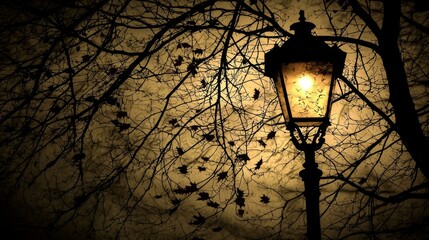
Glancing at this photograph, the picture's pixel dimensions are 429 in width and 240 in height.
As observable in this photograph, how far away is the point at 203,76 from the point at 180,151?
50.0 inches

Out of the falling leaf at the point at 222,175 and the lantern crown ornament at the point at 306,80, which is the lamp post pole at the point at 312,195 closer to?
the lantern crown ornament at the point at 306,80

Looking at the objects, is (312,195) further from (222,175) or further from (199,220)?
(199,220)

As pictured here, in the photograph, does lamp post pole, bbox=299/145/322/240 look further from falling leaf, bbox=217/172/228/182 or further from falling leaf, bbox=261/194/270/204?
falling leaf, bbox=261/194/270/204

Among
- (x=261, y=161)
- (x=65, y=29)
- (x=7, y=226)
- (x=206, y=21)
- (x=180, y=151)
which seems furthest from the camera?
(x=7, y=226)

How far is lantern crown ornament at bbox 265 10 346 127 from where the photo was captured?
120 inches

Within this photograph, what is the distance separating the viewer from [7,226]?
848cm

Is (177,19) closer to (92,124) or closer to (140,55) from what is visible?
(140,55)

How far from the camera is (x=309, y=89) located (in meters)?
3.06

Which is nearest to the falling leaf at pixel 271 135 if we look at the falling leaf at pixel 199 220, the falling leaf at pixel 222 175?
the falling leaf at pixel 222 175

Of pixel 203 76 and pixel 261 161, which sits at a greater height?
pixel 203 76

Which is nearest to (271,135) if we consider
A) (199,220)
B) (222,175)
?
(222,175)

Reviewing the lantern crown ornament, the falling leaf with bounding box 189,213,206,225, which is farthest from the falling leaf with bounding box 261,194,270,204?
the lantern crown ornament

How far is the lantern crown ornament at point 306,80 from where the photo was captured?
120 inches

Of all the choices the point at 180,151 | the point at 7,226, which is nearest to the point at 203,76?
the point at 180,151
